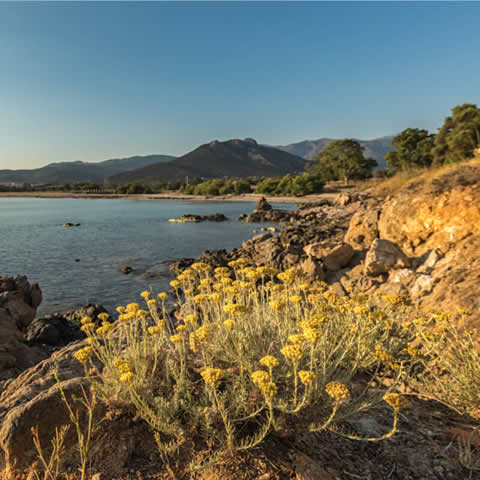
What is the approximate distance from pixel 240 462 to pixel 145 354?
148 cm

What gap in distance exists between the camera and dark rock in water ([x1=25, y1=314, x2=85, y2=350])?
27.6 ft

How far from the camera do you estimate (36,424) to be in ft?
8.05

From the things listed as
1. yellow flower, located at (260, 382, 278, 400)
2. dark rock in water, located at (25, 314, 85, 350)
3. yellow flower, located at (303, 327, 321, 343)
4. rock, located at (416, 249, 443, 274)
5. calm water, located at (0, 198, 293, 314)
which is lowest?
calm water, located at (0, 198, 293, 314)

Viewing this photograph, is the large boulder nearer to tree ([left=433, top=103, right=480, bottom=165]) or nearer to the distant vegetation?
the distant vegetation

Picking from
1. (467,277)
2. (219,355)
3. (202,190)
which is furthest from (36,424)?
(202,190)

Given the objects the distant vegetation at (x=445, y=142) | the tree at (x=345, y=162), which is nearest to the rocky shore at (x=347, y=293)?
the distant vegetation at (x=445, y=142)

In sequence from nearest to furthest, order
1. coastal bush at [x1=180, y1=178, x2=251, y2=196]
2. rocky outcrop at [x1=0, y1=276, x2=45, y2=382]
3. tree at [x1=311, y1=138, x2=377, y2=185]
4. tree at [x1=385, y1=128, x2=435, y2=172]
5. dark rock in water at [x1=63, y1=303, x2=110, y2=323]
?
rocky outcrop at [x1=0, y1=276, x2=45, y2=382] < dark rock in water at [x1=63, y1=303, x2=110, y2=323] < tree at [x1=385, y1=128, x2=435, y2=172] < tree at [x1=311, y1=138, x2=377, y2=185] < coastal bush at [x1=180, y1=178, x2=251, y2=196]

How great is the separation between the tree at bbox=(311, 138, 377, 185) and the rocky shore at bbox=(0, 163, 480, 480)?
80185mm

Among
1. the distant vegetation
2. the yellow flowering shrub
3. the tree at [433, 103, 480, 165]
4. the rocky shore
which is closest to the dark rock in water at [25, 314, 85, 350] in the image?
the rocky shore

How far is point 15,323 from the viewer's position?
8.00m

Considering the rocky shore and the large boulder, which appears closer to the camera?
the rocky shore

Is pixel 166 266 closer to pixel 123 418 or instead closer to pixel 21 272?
pixel 21 272

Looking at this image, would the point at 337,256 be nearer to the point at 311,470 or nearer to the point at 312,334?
the point at 312,334

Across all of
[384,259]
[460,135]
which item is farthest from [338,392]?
[460,135]
